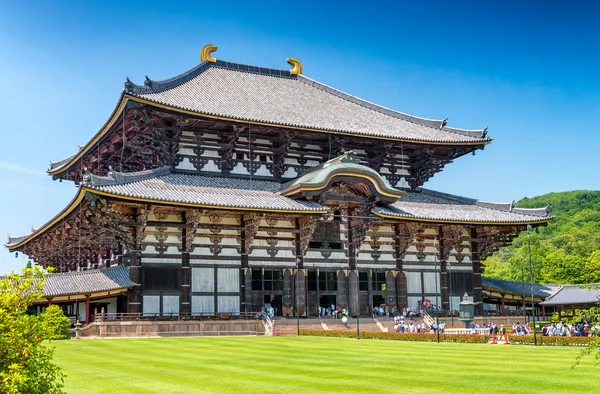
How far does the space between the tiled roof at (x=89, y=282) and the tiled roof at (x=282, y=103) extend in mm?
11897

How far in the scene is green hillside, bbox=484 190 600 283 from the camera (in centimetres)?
10019

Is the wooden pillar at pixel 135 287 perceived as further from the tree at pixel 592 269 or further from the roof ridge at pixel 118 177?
the tree at pixel 592 269

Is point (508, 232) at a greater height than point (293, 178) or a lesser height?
lesser

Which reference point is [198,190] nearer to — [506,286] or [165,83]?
[165,83]

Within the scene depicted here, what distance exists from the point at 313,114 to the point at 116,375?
37.6 m

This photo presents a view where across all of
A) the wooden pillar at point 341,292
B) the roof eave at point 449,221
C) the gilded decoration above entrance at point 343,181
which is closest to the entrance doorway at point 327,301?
the wooden pillar at point 341,292

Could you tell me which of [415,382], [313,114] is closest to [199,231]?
[313,114]

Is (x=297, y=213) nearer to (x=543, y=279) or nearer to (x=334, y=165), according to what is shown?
(x=334, y=165)

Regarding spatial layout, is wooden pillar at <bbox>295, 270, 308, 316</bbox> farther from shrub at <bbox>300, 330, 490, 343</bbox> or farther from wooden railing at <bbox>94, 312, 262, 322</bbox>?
shrub at <bbox>300, 330, 490, 343</bbox>

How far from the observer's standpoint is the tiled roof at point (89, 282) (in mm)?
43812

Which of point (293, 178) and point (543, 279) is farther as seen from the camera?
point (543, 279)

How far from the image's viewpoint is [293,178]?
53000mm

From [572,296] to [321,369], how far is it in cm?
5600

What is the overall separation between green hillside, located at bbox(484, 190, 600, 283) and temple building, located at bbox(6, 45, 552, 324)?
1884 cm
